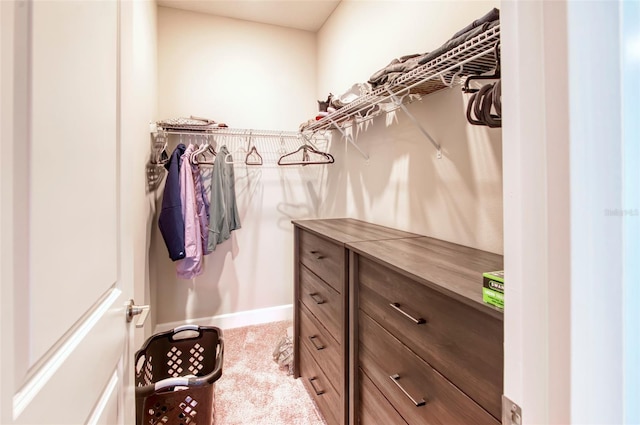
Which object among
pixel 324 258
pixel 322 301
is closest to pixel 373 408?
pixel 322 301

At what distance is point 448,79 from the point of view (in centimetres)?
118

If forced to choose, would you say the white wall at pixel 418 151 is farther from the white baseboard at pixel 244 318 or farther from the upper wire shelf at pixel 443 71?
the white baseboard at pixel 244 318

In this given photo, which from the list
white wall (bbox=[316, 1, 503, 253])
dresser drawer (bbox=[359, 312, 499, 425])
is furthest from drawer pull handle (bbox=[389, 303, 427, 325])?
white wall (bbox=[316, 1, 503, 253])

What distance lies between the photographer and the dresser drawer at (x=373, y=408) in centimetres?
103

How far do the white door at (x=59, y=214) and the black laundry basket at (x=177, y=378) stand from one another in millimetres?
446

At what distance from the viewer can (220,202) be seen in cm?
229

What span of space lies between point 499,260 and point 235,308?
233 centimetres

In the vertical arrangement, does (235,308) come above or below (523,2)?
below

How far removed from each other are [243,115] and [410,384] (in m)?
2.50

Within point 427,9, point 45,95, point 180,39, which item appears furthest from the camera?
point 180,39

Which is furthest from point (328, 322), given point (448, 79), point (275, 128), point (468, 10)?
point (275, 128)

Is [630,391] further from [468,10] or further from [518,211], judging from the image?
[468,10]

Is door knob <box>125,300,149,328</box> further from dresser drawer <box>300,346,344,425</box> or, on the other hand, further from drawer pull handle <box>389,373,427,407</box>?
dresser drawer <box>300,346,344,425</box>

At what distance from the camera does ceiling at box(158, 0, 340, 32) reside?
7.95 ft
